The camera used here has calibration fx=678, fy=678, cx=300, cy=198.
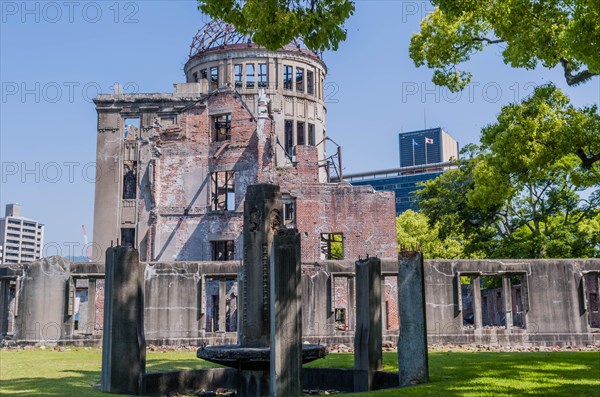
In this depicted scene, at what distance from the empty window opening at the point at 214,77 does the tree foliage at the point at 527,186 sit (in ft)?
54.7

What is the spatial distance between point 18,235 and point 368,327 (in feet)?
514

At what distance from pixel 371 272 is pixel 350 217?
20897 millimetres

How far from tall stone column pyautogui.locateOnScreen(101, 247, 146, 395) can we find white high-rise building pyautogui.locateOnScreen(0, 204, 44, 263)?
13829 centimetres

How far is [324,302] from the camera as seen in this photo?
797 inches

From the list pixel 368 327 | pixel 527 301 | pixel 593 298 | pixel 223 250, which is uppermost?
pixel 223 250

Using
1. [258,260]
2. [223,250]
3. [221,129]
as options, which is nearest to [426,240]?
[223,250]

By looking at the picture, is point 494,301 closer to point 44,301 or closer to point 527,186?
point 527,186

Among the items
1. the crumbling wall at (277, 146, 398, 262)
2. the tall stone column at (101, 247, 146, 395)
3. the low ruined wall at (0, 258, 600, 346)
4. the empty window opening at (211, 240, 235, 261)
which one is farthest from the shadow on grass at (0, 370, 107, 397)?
the empty window opening at (211, 240, 235, 261)

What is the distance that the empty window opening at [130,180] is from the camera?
42.3 metres

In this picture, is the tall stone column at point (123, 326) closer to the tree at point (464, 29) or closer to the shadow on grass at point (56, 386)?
the shadow on grass at point (56, 386)

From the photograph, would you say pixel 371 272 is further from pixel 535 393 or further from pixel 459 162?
pixel 459 162

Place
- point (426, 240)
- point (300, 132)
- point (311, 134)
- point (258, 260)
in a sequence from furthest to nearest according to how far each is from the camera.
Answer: point (426, 240) < point (311, 134) < point (300, 132) < point (258, 260)

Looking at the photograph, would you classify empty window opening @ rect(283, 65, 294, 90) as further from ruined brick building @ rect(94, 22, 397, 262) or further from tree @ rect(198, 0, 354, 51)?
tree @ rect(198, 0, 354, 51)

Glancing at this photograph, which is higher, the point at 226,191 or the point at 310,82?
the point at 310,82
